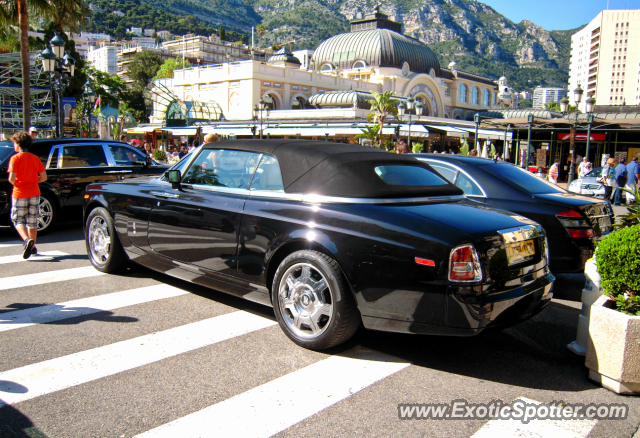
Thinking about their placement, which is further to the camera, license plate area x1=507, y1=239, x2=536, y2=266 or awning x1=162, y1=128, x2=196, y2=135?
awning x1=162, y1=128, x2=196, y2=135

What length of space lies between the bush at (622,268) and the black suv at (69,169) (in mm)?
8481

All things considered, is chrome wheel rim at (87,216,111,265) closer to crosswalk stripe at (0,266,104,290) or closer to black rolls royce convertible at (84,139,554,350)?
Result: crosswalk stripe at (0,266,104,290)

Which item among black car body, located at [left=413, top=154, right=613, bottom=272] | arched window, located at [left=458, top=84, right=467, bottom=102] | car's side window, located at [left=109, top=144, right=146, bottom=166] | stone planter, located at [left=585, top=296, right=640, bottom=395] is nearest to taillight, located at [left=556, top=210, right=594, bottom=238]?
black car body, located at [left=413, top=154, right=613, bottom=272]

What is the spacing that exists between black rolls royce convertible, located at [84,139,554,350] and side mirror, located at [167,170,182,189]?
0.01 metres

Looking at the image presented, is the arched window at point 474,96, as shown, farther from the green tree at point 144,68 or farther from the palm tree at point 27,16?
the palm tree at point 27,16

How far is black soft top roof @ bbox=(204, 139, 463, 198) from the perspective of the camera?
4109 mm

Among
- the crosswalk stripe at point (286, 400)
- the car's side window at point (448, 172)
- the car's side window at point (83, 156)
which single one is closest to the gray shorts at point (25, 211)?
the car's side window at point (83, 156)

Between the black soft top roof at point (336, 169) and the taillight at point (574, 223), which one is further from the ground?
the black soft top roof at point (336, 169)

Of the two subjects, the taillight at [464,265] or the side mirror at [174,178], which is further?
the side mirror at [174,178]

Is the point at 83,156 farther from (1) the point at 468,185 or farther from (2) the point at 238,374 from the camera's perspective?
(2) the point at 238,374

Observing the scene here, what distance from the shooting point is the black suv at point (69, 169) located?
8.88 metres

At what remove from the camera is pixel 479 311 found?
3.40 meters

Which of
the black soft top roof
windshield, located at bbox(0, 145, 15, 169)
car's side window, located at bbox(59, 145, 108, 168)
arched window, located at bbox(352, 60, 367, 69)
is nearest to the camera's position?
the black soft top roof

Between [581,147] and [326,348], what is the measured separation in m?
39.3
